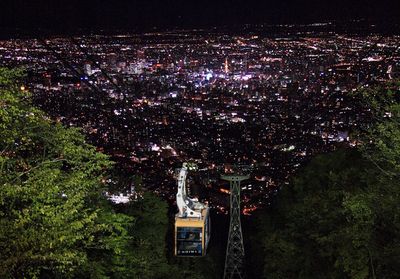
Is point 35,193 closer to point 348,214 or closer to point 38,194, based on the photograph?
point 38,194

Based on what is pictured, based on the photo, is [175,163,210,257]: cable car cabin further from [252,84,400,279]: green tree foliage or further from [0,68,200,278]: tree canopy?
[0,68,200,278]: tree canopy

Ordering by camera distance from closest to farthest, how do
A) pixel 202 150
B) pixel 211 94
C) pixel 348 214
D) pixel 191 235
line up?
pixel 348 214 < pixel 191 235 < pixel 202 150 < pixel 211 94

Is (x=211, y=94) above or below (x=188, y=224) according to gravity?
below

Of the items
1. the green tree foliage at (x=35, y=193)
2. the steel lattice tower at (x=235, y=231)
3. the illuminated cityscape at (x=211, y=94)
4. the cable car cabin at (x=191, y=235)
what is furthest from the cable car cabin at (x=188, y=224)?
the green tree foliage at (x=35, y=193)

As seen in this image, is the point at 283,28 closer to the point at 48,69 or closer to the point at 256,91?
the point at 256,91

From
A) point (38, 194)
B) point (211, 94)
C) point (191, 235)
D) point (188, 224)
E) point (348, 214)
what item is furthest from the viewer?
point (211, 94)

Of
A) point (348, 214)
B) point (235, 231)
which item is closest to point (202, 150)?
point (235, 231)

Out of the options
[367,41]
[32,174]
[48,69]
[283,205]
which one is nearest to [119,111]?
[48,69]
